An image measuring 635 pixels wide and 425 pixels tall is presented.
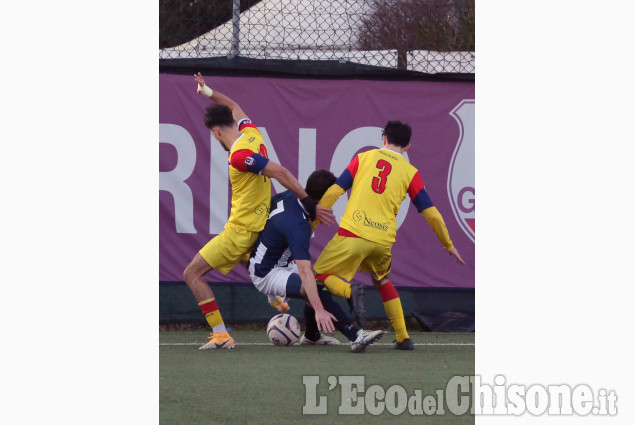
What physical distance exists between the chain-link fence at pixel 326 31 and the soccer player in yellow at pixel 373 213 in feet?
7.13

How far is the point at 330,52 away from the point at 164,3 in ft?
5.31

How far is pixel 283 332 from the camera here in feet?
22.0

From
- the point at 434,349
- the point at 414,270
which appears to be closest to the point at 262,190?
the point at 434,349

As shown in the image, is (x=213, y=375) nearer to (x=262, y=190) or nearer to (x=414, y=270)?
(x=262, y=190)

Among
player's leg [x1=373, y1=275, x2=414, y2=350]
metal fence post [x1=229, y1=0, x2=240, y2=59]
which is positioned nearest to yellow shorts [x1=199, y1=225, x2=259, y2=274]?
player's leg [x1=373, y1=275, x2=414, y2=350]

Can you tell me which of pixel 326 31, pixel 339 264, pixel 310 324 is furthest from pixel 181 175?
pixel 339 264

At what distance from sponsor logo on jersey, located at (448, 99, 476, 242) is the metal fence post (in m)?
2.08

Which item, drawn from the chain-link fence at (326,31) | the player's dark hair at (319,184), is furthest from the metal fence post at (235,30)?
the player's dark hair at (319,184)

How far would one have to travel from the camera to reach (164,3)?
27.7 ft

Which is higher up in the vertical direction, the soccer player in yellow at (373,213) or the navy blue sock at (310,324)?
the soccer player in yellow at (373,213)

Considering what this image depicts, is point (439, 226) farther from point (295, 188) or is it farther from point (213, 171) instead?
point (213, 171)

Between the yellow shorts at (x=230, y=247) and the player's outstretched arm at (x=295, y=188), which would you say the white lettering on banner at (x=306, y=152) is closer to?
the yellow shorts at (x=230, y=247)

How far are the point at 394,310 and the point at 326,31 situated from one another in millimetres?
3052

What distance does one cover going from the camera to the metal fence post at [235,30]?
8.17 m
